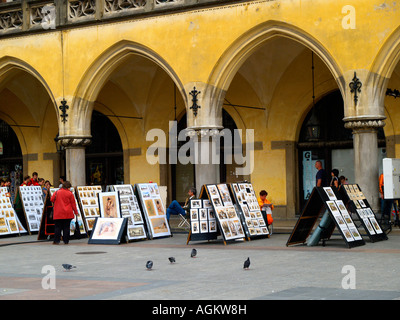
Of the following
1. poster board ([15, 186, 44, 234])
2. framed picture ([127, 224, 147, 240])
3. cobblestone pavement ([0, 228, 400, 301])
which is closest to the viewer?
cobblestone pavement ([0, 228, 400, 301])

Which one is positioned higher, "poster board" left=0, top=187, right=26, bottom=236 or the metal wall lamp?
the metal wall lamp

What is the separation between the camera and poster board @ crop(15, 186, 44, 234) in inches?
860

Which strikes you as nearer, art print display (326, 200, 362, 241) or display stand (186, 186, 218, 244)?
art print display (326, 200, 362, 241)

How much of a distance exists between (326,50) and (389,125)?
462 cm

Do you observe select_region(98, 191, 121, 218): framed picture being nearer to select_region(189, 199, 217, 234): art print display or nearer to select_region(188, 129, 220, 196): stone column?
select_region(189, 199, 217, 234): art print display

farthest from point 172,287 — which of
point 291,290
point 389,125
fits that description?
point 389,125

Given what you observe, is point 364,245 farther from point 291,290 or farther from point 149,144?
point 149,144

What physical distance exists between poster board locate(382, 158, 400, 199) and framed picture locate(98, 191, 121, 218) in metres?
6.19

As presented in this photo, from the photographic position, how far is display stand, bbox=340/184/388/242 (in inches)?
655

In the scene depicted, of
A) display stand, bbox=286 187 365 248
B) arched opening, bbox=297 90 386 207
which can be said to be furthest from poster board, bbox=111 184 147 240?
arched opening, bbox=297 90 386 207

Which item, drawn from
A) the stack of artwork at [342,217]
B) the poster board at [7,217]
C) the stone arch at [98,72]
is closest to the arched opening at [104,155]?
A: the stone arch at [98,72]

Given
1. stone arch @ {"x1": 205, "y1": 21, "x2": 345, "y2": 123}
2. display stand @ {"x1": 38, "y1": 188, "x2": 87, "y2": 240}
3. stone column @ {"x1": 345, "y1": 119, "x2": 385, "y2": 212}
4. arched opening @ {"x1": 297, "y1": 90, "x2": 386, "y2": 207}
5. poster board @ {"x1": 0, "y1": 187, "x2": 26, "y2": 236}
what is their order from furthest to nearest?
1. arched opening @ {"x1": 297, "y1": 90, "x2": 386, "y2": 207}
2. poster board @ {"x1": 0, "y1": 187, "x2": 26, "y2": 236}
3. display stand @ {"x1": 38, "y1": 188, "x2": 87, "y2": 240}
4. stone arch @ {"x1": 205, "y1": 21, "x2": 345, "y2": 123}
5. stone column @ {"x1": 345, "y1": 119, "x2": 385, "y2": 212}

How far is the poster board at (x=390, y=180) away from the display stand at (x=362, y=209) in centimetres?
106

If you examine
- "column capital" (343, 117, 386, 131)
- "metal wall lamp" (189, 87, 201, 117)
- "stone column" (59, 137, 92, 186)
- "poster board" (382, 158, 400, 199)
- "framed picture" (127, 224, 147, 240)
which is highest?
"metal wall lamp" (189, 87, 201, 117)
